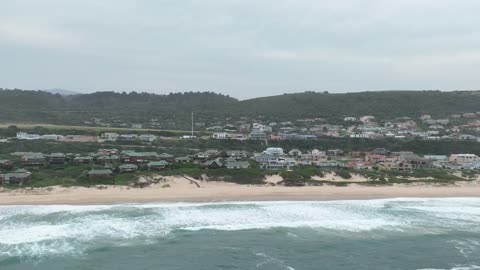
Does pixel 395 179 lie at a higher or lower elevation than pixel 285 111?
lower

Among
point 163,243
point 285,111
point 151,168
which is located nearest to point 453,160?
point 151,168

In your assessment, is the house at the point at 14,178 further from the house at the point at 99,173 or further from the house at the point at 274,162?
the house at the point at 274,162

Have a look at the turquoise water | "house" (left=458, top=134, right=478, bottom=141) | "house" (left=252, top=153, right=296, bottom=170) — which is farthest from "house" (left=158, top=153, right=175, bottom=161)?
"house" (left=458, top=134, right=478, bottom=141)

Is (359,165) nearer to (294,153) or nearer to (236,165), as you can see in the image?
(294,153)

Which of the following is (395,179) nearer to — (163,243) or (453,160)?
(453,160)

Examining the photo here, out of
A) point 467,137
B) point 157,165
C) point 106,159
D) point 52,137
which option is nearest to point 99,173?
point 157,165

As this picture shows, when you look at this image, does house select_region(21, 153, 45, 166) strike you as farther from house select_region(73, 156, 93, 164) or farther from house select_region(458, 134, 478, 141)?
house select_region(458, 134, 478, 141)

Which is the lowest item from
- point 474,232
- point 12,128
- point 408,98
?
point 474,232

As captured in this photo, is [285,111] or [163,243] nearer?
[163,243]
